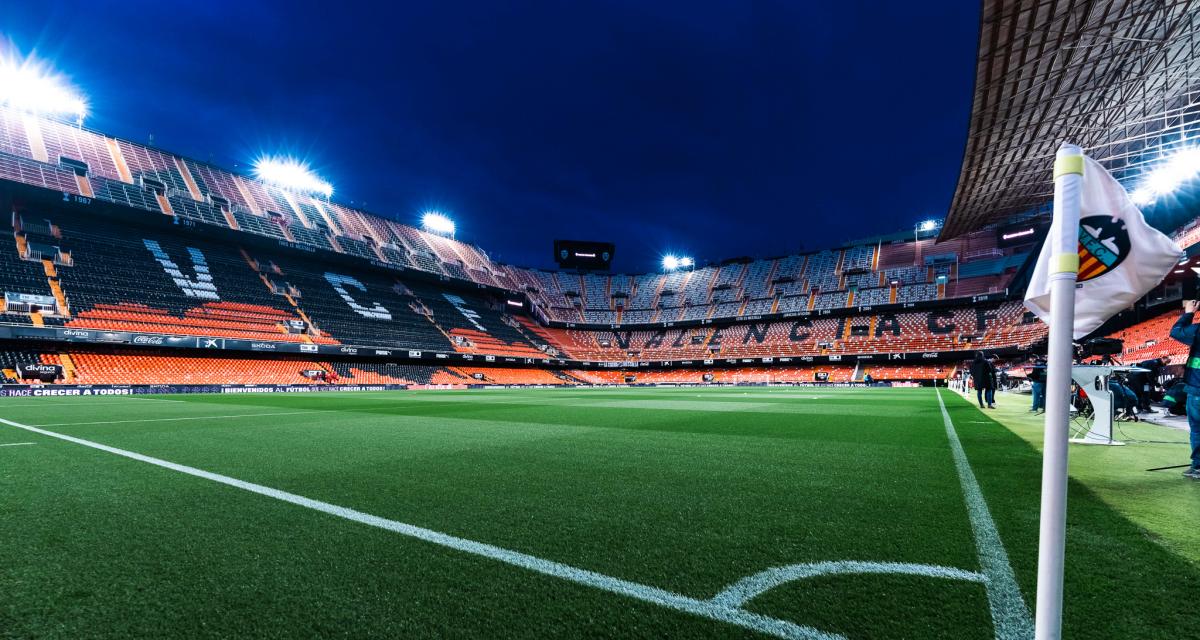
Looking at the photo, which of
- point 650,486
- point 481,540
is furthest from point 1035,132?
point 481,540

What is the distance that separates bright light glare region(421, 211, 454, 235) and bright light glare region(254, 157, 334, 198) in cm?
1008

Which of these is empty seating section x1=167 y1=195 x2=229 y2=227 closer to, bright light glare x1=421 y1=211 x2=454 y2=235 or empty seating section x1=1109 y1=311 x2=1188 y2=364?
bright light glare x1=421 y1=211 x2=454 y2=235

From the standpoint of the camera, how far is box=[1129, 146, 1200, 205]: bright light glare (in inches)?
810

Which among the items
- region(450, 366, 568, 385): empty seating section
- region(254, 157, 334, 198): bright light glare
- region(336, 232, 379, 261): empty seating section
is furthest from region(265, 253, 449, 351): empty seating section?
region(254, 157, 334, 198): bright light glare

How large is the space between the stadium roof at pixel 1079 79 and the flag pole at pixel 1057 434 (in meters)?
17.5

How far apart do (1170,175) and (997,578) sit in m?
32.9

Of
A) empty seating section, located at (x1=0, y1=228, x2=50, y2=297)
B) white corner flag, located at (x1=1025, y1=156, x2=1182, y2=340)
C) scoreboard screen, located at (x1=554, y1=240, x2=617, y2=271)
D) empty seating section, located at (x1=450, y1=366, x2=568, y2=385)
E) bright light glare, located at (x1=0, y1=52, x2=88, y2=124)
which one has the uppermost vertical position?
bright light glare, located at (x1=0, y1=52, x2=88, y2=124)

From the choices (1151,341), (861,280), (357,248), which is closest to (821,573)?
(1151,341)

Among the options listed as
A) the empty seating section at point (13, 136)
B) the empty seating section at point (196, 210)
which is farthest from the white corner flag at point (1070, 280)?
the empty seating section at point (13, 136)

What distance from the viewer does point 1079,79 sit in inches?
671

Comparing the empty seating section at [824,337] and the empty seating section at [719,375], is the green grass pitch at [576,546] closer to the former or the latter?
the empty seating section at [824,337]

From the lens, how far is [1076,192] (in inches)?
61.6

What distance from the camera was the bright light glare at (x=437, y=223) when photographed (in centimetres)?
5859

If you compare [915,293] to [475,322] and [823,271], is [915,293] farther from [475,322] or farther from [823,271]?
[475,322]
